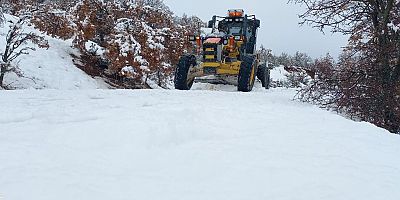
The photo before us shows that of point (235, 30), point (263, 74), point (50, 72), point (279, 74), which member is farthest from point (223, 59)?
point (279, 74)

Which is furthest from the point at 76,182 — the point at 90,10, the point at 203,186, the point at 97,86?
the point at 90,10

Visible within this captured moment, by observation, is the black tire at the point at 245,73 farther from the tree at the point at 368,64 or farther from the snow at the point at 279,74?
the snow at the point at 279,74

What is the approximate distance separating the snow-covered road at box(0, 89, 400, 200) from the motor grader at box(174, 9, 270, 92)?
5.50 metres

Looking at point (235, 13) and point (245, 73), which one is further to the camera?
point (235, 13)

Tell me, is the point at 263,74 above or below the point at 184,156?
above

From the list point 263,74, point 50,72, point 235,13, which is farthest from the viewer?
point 263,74

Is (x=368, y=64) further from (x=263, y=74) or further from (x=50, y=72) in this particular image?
(x=50, y=72)

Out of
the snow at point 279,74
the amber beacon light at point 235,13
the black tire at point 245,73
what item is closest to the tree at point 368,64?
the black tire at point 245,73

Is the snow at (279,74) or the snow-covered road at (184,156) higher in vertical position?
the snow at (279,74)

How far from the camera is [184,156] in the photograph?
10.5 feet

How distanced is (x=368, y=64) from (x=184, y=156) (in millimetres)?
6118

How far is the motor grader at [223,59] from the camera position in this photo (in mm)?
10427

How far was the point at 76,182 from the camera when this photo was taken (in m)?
2.48

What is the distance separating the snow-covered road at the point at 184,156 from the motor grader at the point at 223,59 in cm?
550
